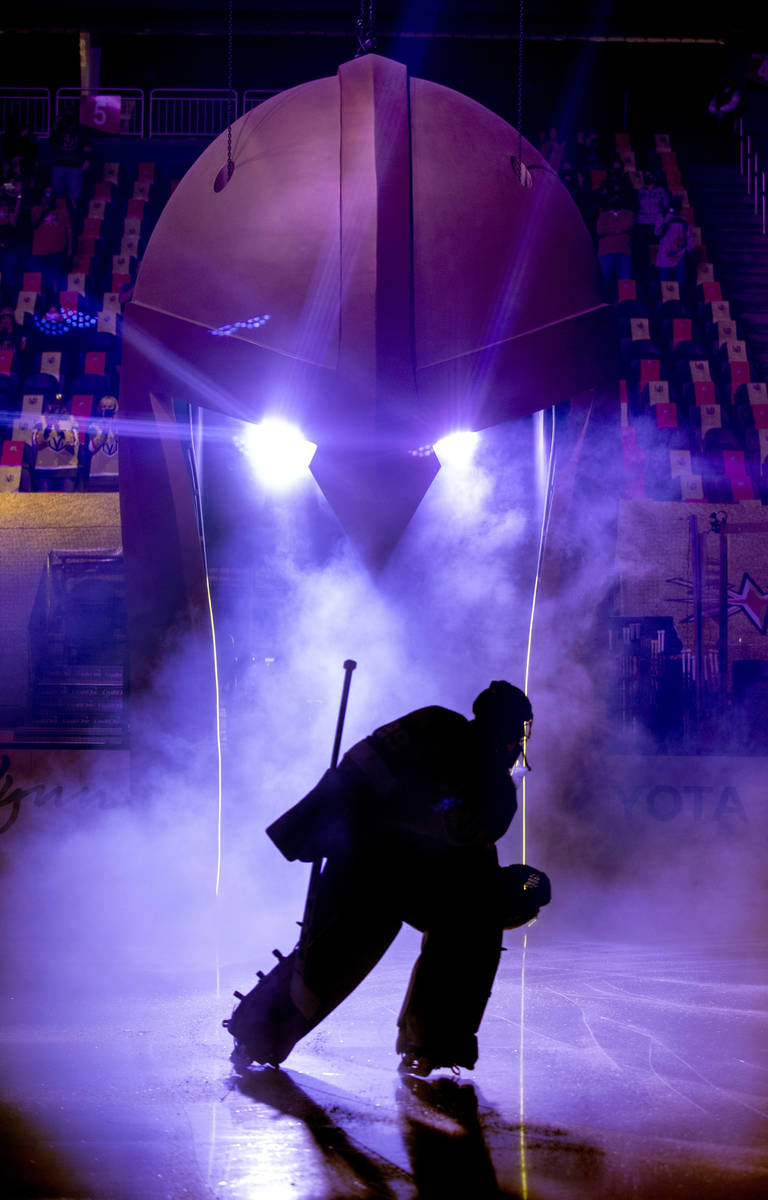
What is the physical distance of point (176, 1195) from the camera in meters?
2.09

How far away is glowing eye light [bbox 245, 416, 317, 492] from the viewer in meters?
2.99

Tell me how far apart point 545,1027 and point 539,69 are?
14.2 m

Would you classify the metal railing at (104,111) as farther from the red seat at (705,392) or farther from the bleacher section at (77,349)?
the red seat at (705,392)

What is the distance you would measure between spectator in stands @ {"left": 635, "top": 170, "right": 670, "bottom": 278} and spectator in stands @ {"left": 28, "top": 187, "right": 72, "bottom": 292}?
6172mm

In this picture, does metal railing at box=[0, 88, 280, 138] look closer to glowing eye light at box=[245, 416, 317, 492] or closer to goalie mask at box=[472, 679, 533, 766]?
glowing eye light at box=[245, 416, 317, 492]

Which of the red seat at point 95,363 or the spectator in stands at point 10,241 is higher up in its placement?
the spectator in stands at point 10,241

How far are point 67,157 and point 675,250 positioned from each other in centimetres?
705

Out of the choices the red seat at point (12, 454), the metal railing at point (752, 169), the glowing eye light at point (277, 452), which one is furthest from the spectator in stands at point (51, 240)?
the glowing eye light at point (277, 452)

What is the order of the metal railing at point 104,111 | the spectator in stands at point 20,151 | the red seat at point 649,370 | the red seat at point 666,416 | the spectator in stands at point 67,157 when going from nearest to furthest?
1. the red seat at point 666,416
2. the red seat at point 649,370
3. the spectator in stands at point 20,151
4. the spectator in stands at point 67,157
5. the metal railing at point 104,111

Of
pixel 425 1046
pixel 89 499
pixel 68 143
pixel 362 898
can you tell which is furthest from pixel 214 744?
pixel 68 143

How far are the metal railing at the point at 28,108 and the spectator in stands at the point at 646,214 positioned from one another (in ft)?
23.3

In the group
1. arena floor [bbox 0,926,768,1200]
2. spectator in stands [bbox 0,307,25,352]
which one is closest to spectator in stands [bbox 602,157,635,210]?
spectator in stands [bbox 0,307,25,352]

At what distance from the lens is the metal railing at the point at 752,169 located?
1385cm

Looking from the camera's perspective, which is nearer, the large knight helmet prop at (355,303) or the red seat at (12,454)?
the large knight helmet prop at (355,303)
